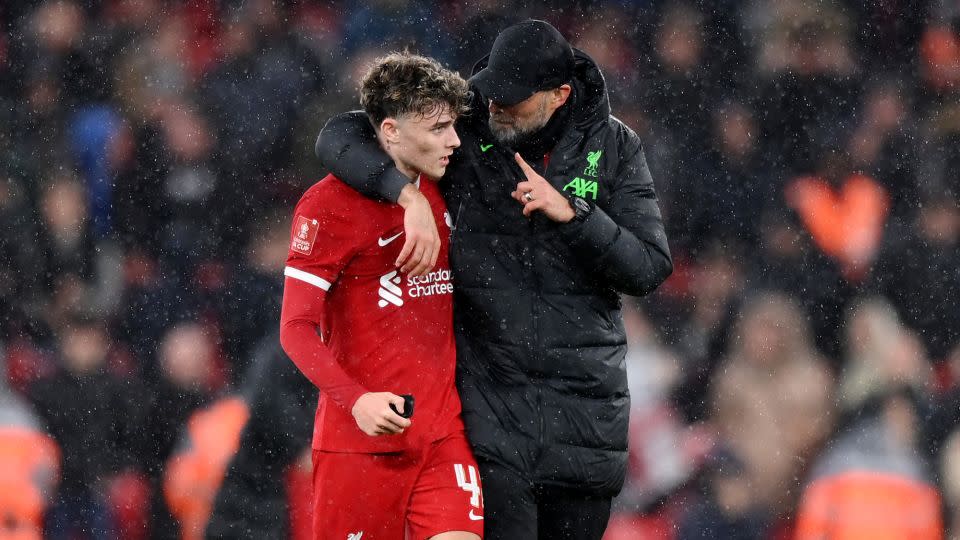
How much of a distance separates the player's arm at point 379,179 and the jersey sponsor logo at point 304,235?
135 millimetres

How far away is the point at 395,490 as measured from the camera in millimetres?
3291

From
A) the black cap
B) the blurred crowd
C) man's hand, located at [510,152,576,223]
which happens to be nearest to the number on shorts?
man's hand, located at [510,152,576,223]

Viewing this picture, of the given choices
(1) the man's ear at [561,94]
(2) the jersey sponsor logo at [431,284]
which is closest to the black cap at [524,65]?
(1) the man's ear at [561,94]

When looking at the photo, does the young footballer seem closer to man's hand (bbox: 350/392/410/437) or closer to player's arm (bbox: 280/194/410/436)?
player's arm (bbox: 280/194/410/436)

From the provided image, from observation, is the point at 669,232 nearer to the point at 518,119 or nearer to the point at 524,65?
the point at 518,119

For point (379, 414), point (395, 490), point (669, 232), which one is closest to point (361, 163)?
point (379, 414)

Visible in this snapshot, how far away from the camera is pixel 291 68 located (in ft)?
18.1

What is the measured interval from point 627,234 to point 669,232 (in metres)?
2.22

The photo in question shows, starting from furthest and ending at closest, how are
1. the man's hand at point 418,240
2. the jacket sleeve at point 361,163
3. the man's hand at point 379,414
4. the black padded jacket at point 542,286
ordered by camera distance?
the black padded jacket at point 542,286 → the jacket sleeve at point 361,163 → the man's hand at point 418,240 → the man's hand at point 379,414

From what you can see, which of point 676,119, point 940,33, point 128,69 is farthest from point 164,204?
point 940,33

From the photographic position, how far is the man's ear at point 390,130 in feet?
10.8

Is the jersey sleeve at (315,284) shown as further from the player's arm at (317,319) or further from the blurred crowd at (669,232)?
the blurred crowd at (669,232)

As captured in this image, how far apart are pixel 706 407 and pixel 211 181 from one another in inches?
86.9

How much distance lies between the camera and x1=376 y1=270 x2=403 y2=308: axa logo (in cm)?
331
